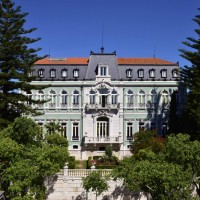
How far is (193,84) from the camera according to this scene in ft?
119

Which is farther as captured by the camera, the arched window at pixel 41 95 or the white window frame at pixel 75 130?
the arched window at pixel 41 95

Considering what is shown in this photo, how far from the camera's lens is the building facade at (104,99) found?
47031 millimetres

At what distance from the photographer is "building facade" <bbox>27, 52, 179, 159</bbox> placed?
4703 centimetres

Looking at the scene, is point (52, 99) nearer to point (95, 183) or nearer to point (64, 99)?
point (64, 99)

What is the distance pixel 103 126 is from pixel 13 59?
16168 millimetres

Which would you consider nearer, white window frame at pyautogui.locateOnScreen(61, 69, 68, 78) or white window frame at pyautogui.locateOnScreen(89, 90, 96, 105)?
white window frame at pyautogui.locateOnScreen(89, 90, 96, 105)

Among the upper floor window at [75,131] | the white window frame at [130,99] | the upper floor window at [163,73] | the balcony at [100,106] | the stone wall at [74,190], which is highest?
the upper floor window at [163,73]

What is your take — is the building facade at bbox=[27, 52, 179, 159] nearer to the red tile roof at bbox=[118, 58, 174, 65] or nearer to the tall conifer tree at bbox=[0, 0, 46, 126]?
the red tile roof at bbox=[118, 58, 174, 65]

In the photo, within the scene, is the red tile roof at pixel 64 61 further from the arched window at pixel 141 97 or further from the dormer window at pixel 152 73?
the dormer window at pixel 152 73

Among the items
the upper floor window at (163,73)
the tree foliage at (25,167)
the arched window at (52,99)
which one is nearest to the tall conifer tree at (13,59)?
the tree foliage at (25,167)

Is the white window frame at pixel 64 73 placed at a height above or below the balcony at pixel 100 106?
above

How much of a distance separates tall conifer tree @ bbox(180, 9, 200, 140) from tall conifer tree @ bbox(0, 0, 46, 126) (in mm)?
14172

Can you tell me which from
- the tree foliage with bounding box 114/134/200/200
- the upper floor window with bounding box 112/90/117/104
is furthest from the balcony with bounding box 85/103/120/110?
the tree foliage with bounding box 114/134/200/200

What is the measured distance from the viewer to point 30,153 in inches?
1064
